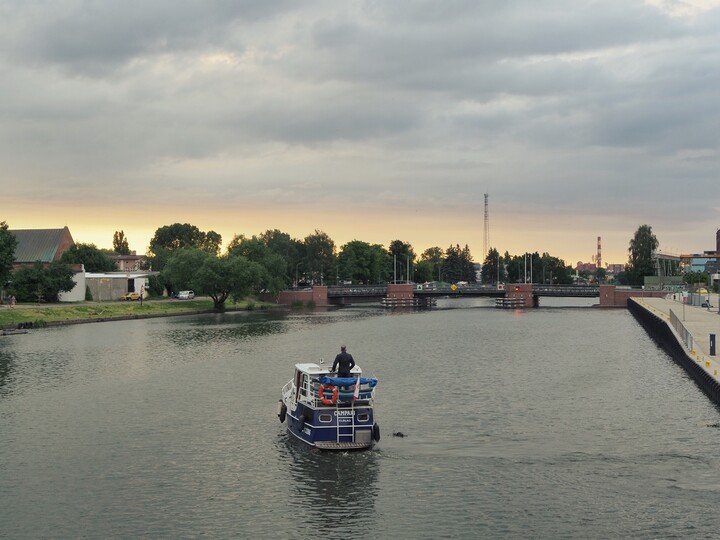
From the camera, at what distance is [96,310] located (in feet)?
444

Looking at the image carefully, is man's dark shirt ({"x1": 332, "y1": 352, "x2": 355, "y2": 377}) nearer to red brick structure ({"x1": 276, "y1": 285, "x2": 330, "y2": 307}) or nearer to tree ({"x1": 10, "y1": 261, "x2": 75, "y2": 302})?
tree ({"x1": 10, "y1": 261, "x2": 75, "y2": 302})

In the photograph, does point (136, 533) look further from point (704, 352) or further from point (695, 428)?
point (704, 352)

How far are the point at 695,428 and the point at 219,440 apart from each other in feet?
86.4

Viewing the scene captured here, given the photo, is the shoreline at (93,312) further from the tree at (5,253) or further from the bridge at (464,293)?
the bridge at (464,293)

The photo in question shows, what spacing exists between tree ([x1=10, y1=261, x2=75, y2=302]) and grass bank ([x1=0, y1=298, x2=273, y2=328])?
5817 mm

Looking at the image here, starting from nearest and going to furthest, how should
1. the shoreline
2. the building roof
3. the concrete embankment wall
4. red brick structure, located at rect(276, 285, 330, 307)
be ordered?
the concrete embankment wall, the shoreline, the building roof, red brick structure, located at rect(276, 285, 330, 307)

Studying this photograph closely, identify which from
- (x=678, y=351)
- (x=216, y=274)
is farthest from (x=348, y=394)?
(x=216, y=274)

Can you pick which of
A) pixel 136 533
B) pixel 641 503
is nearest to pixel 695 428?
pixel 641 503

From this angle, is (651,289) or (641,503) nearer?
(641,503)

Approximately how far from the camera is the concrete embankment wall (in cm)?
5212

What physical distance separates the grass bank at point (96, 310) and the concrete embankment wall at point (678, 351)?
84484 mm

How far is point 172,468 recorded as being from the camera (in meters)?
36.8

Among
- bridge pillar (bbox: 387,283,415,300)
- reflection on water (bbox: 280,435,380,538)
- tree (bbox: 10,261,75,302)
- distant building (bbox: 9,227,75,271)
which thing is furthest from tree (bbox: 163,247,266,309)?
reflection on water (bbox: 280,435,380,538)

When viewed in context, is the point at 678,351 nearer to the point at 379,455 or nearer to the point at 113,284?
the point at 379,455
